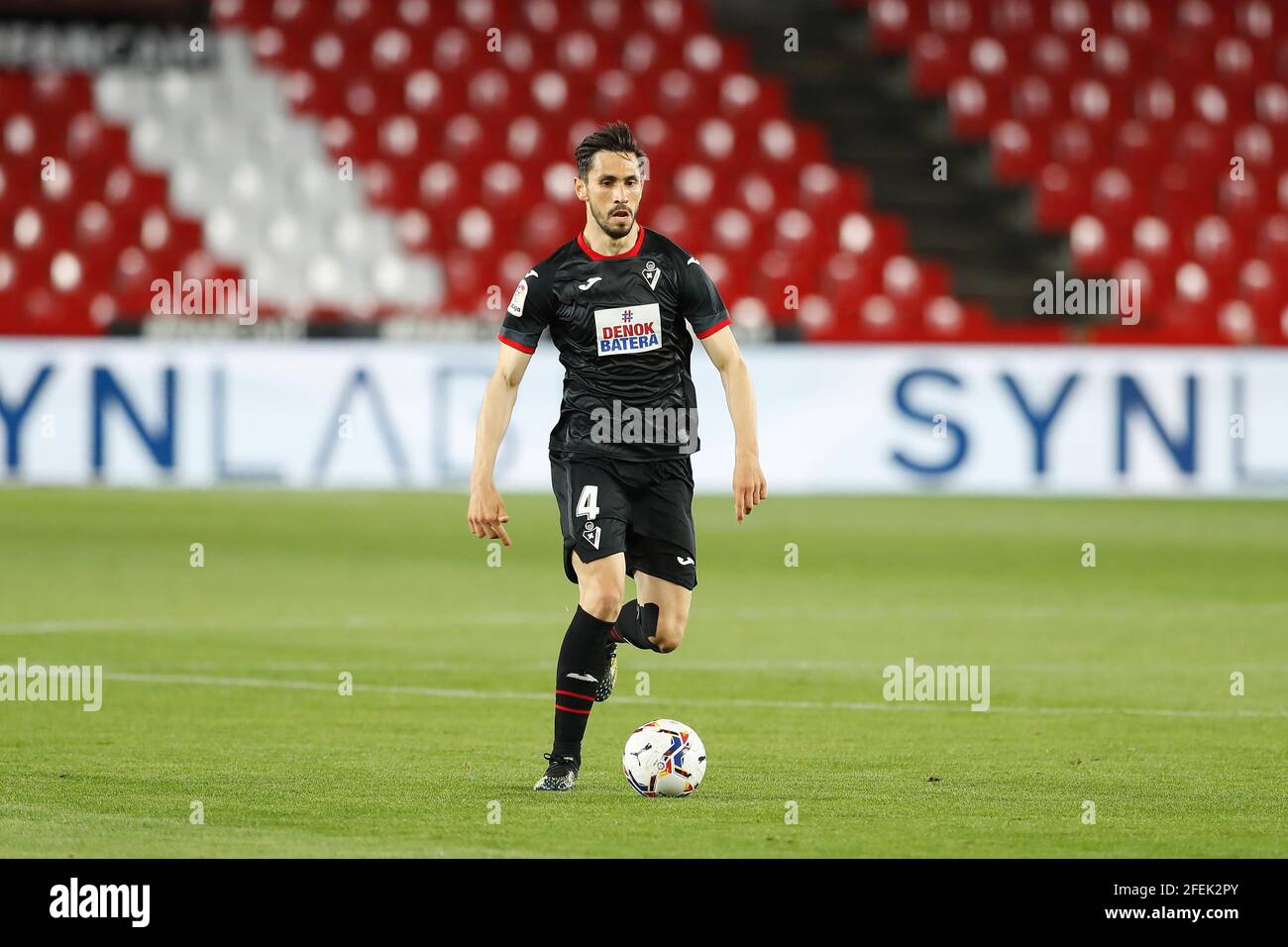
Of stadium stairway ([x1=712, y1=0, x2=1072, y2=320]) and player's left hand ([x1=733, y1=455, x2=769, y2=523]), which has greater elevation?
stadium stairway ([x1=712, y1=0, x2=1072, y2=320])

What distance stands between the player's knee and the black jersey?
1.52 feet

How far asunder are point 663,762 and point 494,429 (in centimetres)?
126

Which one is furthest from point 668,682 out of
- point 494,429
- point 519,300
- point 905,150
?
point 905,150

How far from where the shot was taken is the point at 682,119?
2195cm

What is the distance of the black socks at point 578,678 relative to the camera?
698 centimetres

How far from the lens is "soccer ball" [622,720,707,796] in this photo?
268 inches

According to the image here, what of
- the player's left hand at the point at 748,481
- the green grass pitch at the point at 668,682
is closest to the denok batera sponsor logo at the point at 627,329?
the player's left hand at the point at 748,481

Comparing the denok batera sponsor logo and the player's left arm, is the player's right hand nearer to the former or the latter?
the denok batera sponsor logo

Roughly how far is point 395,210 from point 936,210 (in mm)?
5690

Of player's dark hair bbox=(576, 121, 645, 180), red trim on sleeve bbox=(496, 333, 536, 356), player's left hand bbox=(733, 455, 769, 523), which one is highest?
player's dark hair bbox=(576, 121, 645, 180)

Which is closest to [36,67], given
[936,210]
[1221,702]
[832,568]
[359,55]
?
[359,55]

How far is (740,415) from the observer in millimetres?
7105

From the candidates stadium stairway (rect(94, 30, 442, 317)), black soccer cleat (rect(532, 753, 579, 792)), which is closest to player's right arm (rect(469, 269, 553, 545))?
black soccer cleat (rect(532, 753, 579, 792))

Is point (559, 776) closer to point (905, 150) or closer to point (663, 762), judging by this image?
point (663, 762)
